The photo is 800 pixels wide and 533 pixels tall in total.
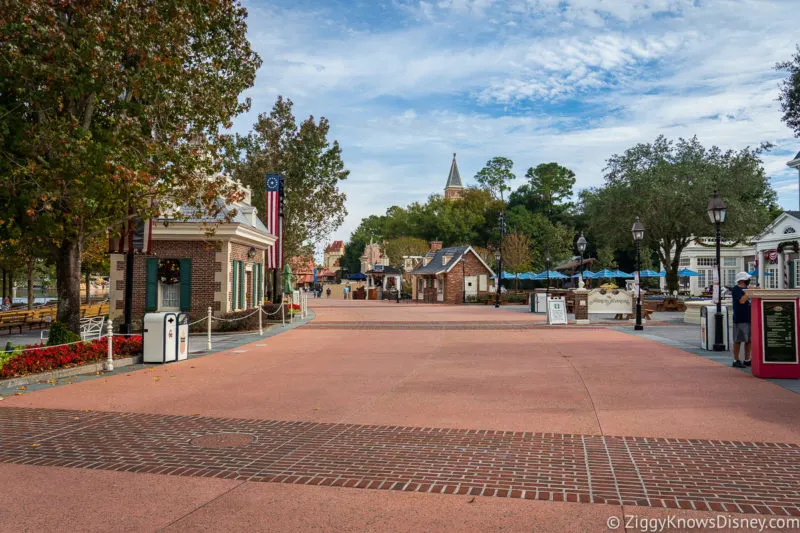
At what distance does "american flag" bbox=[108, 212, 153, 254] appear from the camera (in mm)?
14094

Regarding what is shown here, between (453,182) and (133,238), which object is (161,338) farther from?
(453,182)

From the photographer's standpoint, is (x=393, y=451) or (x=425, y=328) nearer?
(x=393, y=451)

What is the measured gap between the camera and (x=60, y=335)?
12.4 m

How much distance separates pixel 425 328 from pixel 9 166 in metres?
14.2

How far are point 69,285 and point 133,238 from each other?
1768 millimetres

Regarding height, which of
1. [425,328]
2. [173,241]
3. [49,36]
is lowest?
[425,328]

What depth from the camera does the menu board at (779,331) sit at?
10031 mm

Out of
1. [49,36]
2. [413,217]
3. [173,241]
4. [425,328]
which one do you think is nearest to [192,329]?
[173,241]

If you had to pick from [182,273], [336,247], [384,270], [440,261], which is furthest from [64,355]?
[336,247]

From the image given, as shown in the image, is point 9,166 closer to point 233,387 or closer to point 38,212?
point 38,212

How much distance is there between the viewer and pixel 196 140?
44.0 feet

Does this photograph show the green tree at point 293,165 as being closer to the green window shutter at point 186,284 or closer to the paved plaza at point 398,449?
the green window shutter at point 186,284

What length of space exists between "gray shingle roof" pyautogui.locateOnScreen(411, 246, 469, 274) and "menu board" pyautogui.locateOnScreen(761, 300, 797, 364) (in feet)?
130

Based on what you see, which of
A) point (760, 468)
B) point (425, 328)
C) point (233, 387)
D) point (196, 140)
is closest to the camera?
point (760, 468)
